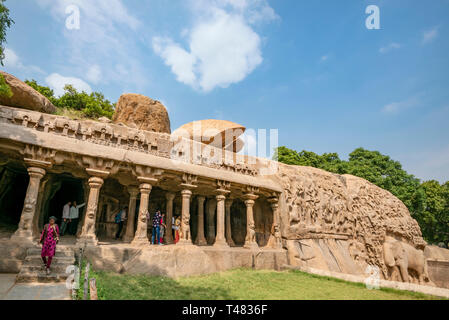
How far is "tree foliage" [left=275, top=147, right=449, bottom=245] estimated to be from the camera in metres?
26.6

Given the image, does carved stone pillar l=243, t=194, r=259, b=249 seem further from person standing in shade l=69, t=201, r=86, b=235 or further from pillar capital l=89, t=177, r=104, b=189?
person standing in shade l=69, t=201, r=86, b=235

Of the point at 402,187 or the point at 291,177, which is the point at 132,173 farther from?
the point at 402,187

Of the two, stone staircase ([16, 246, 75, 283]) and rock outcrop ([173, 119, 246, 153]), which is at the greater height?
rock outcrop ([173, 119, 246, 153])

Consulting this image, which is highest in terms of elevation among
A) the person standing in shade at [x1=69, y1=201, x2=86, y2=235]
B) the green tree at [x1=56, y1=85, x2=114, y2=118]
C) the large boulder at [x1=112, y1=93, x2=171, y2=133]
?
the green tree at [x1=56, y1=85, x2=114, y2=118]

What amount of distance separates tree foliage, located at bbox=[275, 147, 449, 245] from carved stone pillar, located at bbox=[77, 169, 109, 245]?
23400 mm

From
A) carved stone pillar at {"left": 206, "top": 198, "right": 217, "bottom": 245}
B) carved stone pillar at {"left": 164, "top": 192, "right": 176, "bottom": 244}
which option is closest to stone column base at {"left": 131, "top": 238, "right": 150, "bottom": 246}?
carved stone pillar at {"left": 164, "top": 192, "right": 176, "bottom": 244}

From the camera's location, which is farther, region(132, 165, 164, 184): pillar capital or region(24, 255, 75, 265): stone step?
region(132, 165, 164, 184): pillar capital

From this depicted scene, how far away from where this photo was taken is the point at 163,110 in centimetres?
1761

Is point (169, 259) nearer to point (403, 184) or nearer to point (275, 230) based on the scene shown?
point (275, 230)

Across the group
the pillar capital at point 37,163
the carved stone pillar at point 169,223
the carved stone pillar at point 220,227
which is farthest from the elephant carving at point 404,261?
the pillar capital at point 37,163

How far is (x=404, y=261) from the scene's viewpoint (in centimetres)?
1625
